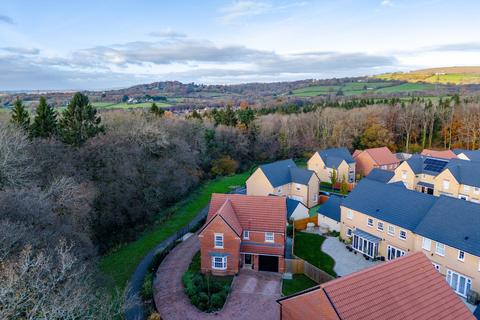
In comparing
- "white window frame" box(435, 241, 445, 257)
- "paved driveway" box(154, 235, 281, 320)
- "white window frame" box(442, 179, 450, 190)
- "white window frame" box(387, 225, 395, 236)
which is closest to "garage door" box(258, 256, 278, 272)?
"paved driveway" box(154, 235, 281, 320)

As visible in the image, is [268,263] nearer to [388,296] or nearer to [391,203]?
[391,203]

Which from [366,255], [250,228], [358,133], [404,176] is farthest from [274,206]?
[358,133]

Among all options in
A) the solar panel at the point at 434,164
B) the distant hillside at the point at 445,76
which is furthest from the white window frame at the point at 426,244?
the distant hillside at the point at 445,76

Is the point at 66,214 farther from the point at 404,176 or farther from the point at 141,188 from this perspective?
the point at 404,176

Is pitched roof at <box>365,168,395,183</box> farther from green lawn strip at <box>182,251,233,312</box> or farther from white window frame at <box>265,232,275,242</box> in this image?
green lawn strip at <box>182,251,233,312</box>

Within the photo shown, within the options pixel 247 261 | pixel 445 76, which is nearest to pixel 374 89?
pixel 445 76
